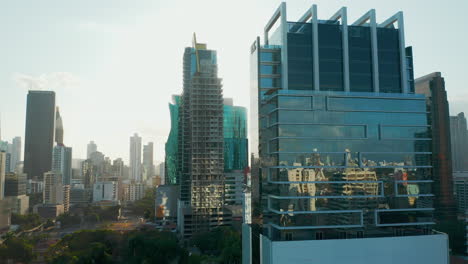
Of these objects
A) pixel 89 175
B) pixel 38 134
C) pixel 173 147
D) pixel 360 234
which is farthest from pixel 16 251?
pixel 89 175

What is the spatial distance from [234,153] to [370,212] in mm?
85271

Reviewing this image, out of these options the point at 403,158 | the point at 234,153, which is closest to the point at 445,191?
the point at 403,158

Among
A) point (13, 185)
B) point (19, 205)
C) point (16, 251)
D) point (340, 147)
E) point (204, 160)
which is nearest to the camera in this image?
point (340, 147)

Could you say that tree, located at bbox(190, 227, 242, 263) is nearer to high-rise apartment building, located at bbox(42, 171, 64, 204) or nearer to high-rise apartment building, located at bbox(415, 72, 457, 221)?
high-rise apartment building, located at bbox(415, 72, 457, 221)

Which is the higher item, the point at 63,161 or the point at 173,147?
the point at 173,147

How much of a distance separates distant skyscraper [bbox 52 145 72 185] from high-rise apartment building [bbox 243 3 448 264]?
14712cm

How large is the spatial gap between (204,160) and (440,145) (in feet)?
149

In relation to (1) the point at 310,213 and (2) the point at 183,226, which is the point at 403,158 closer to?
(1) the point at 310,213

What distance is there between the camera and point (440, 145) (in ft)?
196

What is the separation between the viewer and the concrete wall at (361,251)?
80.1 ft

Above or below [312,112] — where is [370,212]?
below

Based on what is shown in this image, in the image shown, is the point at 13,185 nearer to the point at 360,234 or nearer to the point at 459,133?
the point at 360,234

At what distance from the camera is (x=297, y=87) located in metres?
28.2

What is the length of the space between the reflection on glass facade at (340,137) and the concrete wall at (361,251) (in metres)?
1.13
